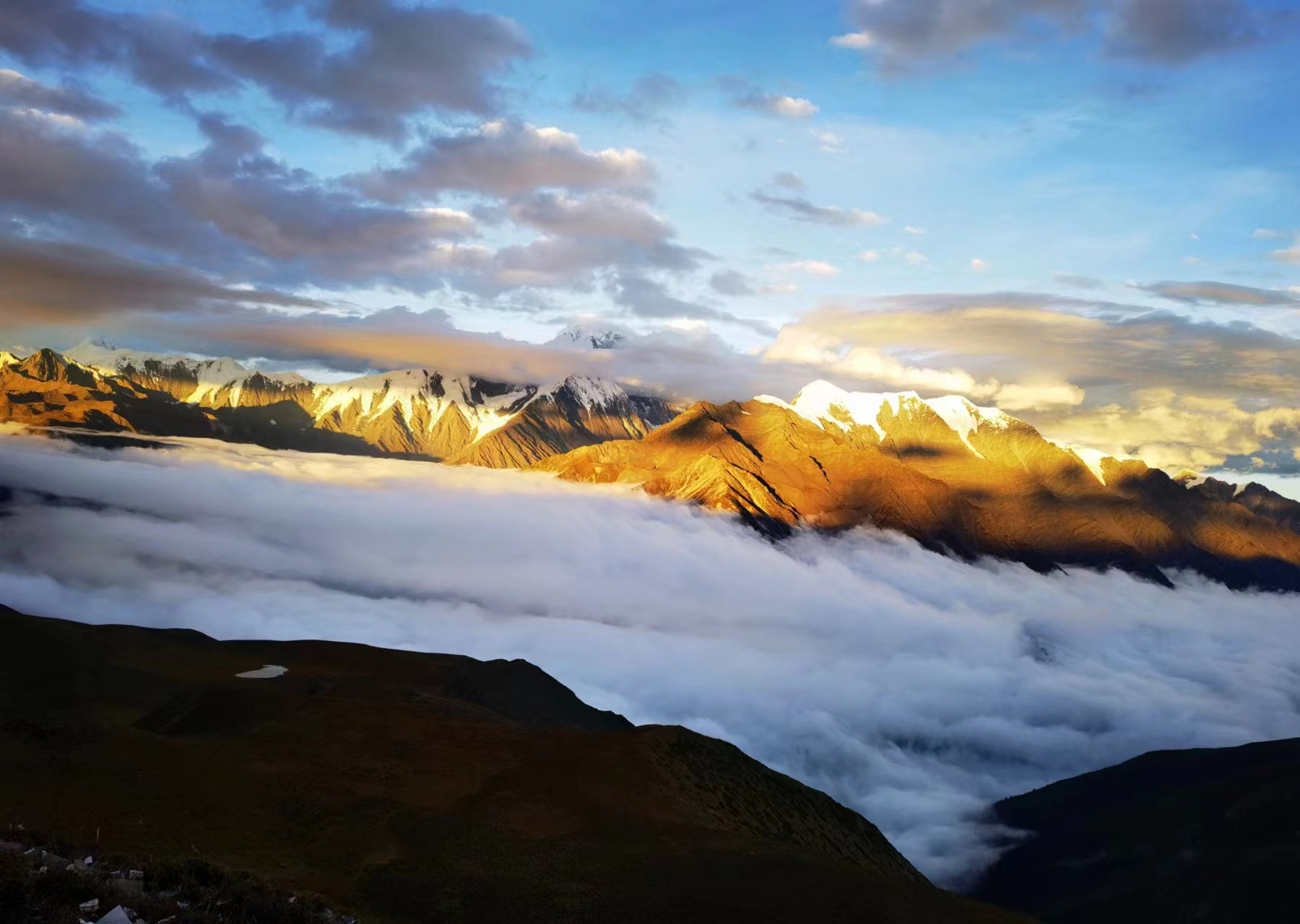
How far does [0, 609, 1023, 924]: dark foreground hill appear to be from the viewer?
224 feet

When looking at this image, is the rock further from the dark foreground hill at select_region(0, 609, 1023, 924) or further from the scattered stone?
the dark foreground hill at select_region(0, 609, 1023, 924)

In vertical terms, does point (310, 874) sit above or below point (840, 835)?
above

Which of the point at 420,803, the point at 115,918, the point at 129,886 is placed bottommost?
the point at 420,803

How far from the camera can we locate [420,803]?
278 ft

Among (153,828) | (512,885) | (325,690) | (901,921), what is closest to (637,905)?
(512,885)

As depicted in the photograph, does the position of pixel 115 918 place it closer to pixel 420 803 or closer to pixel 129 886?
pixel 129 886

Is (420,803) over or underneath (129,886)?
underneath

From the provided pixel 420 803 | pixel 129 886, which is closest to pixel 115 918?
pixel 129 886

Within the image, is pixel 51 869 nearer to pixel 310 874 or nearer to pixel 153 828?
pixel 310 874

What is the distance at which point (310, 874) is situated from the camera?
66.9 m

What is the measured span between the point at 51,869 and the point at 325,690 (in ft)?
296

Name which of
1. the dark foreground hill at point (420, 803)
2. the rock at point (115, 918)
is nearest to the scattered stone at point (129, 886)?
the rock at point (115, 918)

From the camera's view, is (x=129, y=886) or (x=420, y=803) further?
(x=420, y=803)

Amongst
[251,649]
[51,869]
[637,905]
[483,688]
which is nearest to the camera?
[51,869]
